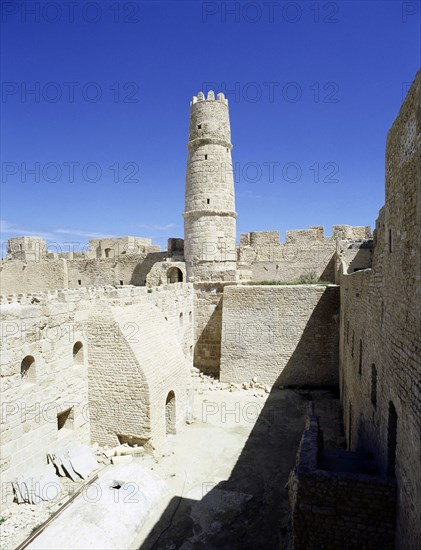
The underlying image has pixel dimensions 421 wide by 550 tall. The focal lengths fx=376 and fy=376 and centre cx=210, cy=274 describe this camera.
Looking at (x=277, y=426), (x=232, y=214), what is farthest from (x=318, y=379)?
(x=232, y=214)

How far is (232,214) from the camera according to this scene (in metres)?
17.2

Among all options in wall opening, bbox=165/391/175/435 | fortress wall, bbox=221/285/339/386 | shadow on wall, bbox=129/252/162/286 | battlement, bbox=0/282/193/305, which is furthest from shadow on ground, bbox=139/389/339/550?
shadow on wall, bbox=129/252/162/286

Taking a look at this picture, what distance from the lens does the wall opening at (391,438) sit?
4.77m

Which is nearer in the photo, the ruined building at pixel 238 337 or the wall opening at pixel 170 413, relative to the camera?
the ruined building at pixel 238 337

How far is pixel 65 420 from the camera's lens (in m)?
9.48

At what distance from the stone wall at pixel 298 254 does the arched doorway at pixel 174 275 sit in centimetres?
339

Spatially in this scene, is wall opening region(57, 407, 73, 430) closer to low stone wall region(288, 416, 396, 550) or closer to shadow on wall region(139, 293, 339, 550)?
shadow on wall region(139, 293, 339, 550)

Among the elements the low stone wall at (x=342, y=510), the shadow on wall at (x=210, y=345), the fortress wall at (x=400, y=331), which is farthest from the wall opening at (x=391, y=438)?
the shadow on wall at (x=210, y=345)

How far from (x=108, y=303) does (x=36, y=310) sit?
2.24 m

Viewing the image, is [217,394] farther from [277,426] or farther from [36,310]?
[36,310]

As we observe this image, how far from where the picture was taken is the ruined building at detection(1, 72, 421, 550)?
14.8 feet

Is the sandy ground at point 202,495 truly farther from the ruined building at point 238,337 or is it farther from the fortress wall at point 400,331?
the fortress wall at point 400,331

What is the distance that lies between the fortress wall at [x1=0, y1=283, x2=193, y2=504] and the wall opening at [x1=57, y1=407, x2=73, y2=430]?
0.08 metres

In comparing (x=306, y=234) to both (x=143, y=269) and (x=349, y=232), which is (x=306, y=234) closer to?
(x=349, y=232)
